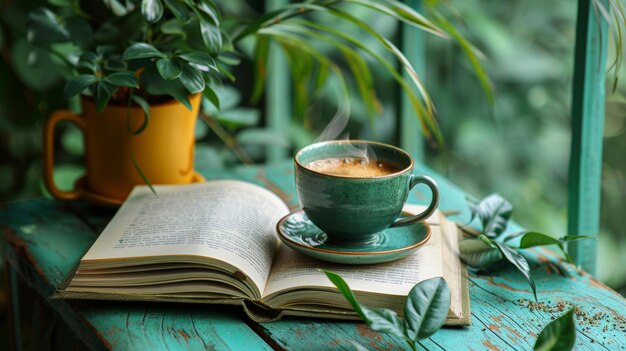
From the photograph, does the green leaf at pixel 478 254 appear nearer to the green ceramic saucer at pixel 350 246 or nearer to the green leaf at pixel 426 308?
the green ceramic saucer at pixel 350 246

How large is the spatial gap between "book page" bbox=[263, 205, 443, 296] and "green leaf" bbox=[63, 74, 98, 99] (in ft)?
1.04

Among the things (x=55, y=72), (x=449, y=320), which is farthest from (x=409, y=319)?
(x=55, y=72)

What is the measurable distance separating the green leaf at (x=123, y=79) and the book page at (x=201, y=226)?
171 millimetres

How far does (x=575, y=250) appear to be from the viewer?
1.04 m

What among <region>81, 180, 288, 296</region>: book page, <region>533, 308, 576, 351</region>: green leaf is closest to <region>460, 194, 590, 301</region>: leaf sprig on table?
<region>533, 308, 576, 351</region>: green leaf

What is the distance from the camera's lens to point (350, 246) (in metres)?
0.87

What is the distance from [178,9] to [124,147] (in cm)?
23

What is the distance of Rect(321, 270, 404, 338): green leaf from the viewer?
→ 70 centimetres

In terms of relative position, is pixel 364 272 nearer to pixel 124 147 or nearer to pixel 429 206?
pixel 429 206

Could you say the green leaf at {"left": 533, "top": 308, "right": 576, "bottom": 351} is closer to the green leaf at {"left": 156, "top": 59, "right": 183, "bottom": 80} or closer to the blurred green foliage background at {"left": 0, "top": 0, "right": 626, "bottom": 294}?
the green leaf at {"left": 156, "top": 59, "right": 183, "bottom": 80}

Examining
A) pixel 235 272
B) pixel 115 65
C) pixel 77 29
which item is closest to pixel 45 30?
pixel 77 29

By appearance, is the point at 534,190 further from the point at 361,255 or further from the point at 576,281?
the point at 361,255

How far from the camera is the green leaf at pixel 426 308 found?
27.8 inches

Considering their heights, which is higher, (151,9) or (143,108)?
(151,9)
